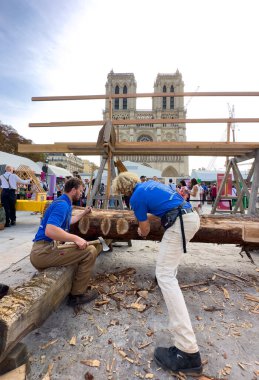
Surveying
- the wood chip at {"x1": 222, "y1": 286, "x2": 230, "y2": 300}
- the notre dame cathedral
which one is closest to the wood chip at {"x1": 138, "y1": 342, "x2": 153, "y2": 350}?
the wood chip at {"x1": 222, "y1": 286, "x2": 230, "y2": 300}

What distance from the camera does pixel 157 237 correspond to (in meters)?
3.41

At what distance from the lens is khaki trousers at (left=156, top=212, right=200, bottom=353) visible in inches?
68.8

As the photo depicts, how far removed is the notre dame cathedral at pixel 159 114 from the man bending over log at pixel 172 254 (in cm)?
5433

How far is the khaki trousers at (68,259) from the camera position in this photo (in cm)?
243

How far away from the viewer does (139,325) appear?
2.29 m

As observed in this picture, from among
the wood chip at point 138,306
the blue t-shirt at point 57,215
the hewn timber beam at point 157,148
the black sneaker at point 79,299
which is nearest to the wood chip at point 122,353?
the wood chip at point 138,306

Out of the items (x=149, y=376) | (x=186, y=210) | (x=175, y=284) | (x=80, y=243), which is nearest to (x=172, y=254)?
(x=175, y=284)

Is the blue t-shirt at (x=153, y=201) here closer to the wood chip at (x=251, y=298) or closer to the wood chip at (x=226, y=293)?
the wood chip at (x=226, y=293)

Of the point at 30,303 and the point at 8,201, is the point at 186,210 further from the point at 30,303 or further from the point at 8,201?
the point at 8,201

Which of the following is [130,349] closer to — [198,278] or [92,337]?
[92,337]

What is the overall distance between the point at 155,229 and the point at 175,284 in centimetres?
142

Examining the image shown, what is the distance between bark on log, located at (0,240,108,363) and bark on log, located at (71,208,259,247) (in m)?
0.97

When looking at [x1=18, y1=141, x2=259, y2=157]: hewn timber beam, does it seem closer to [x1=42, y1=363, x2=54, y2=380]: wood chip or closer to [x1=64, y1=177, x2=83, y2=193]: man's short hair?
[x1=64, y1=177, x2=83, y2=193]: man's short hair

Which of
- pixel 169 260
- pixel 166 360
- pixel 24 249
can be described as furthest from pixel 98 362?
pixel 24 249
